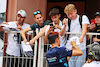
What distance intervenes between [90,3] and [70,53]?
6470 mm

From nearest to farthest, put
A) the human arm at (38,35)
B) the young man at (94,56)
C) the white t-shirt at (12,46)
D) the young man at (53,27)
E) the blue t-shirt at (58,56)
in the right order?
the blue t-shirt at (58,56), the young man at (94,56), the young man at (53,27), the human arm at (38,35), the white t-shirt at (12,46)

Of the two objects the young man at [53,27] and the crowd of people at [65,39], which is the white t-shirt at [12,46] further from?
the young man at [53,27]

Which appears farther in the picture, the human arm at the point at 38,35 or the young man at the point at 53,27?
the human arm at the point at 38,35

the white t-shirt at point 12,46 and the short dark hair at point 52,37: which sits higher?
the short dark hair at point 52,37

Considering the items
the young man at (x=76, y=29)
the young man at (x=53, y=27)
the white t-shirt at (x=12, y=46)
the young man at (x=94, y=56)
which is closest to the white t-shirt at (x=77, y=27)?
the young man at (x=76, y=29)

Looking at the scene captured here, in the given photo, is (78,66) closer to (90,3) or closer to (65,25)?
(65,25)

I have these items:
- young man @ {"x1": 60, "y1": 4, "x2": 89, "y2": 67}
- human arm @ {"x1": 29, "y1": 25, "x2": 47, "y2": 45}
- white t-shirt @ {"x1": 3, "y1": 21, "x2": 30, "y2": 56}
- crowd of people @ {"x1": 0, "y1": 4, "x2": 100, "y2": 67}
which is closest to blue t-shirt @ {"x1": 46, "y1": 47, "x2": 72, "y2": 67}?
crowd of people @ {"x1": 0, "y1": 4, "x2": 100, "y2": 67}

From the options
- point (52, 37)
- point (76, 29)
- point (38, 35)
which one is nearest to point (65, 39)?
point (76, 29)

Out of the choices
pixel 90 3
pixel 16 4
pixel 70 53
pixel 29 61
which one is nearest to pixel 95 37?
pixel 70 53

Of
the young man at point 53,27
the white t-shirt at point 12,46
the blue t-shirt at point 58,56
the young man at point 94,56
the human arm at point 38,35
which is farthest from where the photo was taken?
the white t-shirt at point 12,46

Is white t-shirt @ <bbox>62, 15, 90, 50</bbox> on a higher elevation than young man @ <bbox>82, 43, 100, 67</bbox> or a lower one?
higher

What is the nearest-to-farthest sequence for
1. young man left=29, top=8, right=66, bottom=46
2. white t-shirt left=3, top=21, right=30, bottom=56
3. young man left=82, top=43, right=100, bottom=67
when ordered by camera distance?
1. young man left=82, top=43, right=100, bottom=67
2. young man left=29, top=8, right=66, bottom=46
3. white t-shirt left=3, top=21, right=30, bottom=56

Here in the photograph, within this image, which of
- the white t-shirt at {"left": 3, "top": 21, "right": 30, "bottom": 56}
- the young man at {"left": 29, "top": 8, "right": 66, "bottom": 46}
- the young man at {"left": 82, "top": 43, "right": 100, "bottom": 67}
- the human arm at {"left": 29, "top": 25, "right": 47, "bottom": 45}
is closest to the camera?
the young man at {"left": 82, "top": 43, "right": 100, "bottom": 67}

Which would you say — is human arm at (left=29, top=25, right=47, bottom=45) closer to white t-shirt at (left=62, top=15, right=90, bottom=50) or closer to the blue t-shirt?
white t-shirt at (left=62, top=15, right=90, bottom=50)
